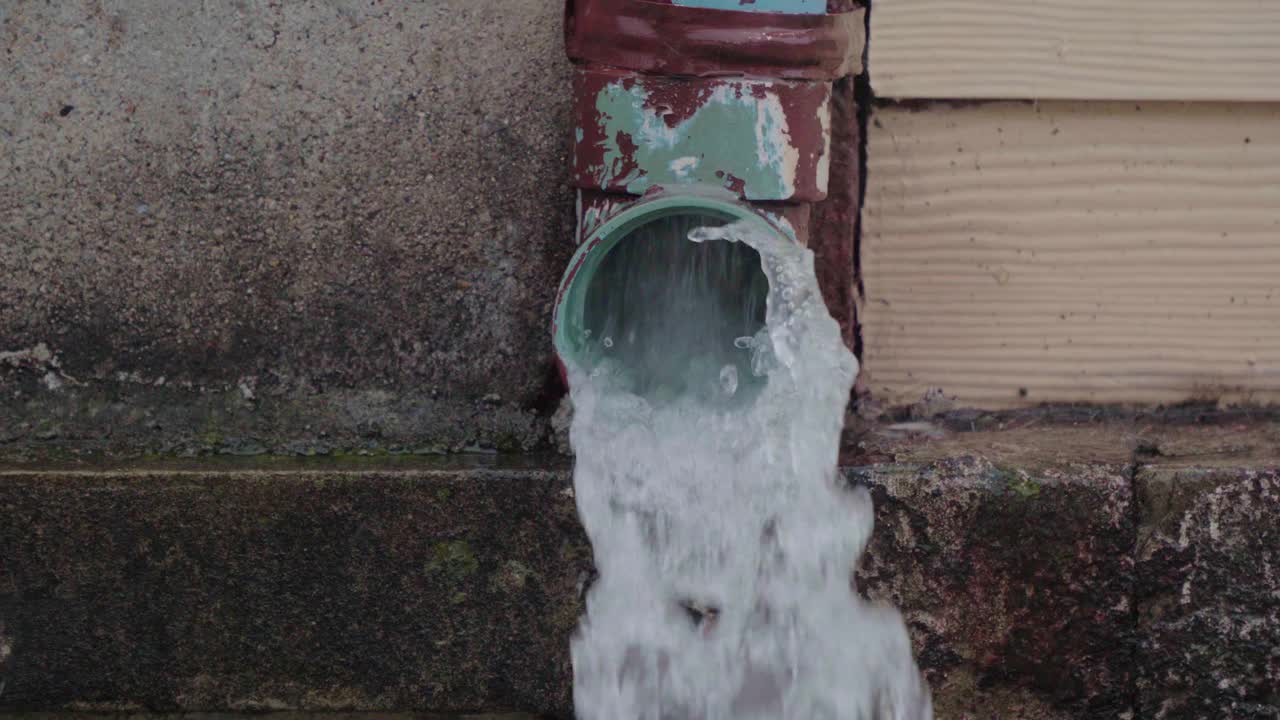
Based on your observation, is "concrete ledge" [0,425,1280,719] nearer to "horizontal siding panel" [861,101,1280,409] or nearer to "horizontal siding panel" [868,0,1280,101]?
"horizontal siding panel" [861,101,1280,409]

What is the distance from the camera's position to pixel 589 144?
52.5 inches

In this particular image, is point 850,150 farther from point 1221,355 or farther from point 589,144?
point 1221,355

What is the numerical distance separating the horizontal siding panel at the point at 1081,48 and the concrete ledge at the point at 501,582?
1.95ft

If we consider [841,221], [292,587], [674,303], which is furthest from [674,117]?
[292,587]

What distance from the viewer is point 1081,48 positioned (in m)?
1.54

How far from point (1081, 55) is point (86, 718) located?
184 centimetres

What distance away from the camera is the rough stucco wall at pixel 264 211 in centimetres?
154

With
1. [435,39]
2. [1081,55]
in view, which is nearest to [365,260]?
[435,39]

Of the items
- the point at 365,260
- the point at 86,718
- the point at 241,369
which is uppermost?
the point at 365,260

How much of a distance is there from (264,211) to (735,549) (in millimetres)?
922

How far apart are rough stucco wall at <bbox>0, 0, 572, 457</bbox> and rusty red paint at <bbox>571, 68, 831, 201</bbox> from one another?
0.24m

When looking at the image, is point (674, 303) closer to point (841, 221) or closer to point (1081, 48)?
point (841, 221)

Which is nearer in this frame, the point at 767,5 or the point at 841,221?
the point at 767,5

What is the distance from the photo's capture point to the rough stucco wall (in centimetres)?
154
